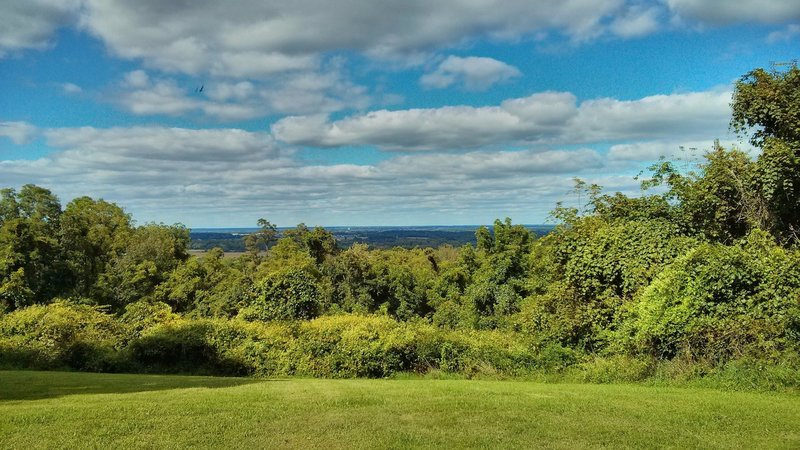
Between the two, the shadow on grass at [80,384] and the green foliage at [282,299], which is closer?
the shadow on grass at [80,384]

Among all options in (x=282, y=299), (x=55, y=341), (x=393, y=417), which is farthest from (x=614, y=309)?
(x=55, y=341)

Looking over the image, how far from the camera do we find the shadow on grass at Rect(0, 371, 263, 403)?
386 inches

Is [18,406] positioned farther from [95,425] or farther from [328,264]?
[328,264]

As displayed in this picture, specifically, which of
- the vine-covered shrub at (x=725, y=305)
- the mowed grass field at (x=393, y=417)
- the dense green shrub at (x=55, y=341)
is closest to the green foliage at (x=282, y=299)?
the dense green shrub at (x=55, y=341)

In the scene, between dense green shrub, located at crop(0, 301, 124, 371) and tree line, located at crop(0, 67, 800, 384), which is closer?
tree line, located at crop(0, 67, 800, 384)

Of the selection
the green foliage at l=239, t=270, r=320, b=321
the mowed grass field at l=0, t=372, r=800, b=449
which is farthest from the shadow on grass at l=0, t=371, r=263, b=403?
the green foliage at l=239, t=270, r=320, b=321

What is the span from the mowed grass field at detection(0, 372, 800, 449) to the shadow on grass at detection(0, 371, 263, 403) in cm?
7

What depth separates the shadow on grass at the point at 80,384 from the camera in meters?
9.81

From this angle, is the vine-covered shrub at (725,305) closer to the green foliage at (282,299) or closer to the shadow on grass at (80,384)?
the shadow on grass at (80,384)

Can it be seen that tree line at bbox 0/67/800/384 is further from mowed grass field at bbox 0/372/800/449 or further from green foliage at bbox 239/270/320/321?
mowed grass field at bbox 0/372/800/449

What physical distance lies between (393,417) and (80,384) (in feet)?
23.7

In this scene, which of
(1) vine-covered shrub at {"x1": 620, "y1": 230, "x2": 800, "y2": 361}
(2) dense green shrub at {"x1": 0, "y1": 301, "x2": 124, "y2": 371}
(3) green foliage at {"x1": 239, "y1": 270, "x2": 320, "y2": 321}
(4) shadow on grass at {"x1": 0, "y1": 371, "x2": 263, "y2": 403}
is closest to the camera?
(4) shadow on grass at {"x1": 0, "y1": 371, "x2": 263, "y2": 403}

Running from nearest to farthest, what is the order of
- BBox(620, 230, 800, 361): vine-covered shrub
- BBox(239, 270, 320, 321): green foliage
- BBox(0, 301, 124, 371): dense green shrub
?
1. BBox(620, 230, 800, 361): vine-covered shrub
2. BBox(0, 301, 124, 371): dense green shrub
3. BBox(239, 270, 320, 321): green foliage

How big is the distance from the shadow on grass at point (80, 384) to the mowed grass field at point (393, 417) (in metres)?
0.07
